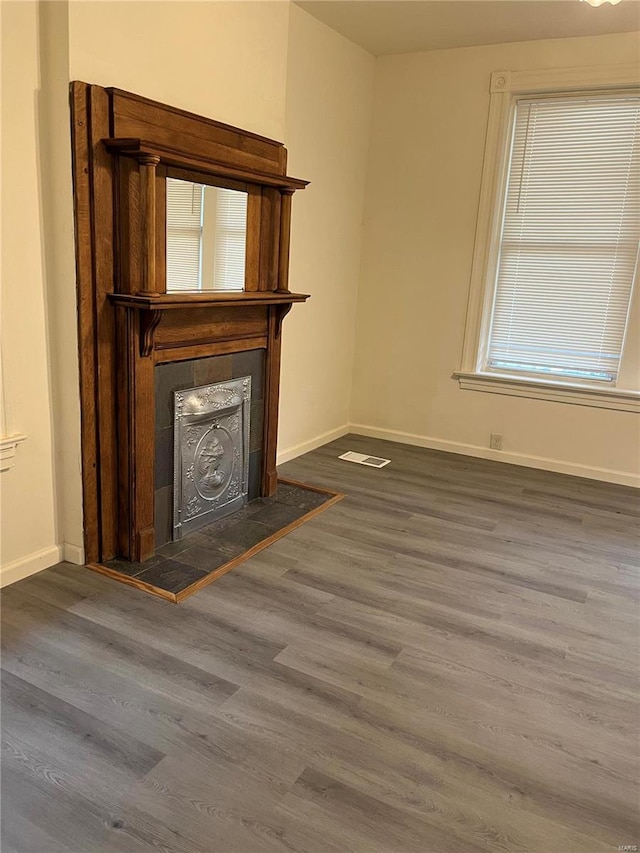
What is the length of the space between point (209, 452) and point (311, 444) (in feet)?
5.06

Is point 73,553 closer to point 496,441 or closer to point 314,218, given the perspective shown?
point 314,218

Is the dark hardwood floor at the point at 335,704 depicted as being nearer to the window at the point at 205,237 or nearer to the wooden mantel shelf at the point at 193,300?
the wooden mantel shelf at the point at 193,300

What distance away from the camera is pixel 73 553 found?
8.77 ft

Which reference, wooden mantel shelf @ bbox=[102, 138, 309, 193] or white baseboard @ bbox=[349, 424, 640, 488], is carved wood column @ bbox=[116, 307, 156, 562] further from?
white baseboard @ bbox=[349, 424, 640, 488]

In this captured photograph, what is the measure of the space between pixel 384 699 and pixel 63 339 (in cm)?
174

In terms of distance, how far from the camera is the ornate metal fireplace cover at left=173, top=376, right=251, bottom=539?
2.89 meters

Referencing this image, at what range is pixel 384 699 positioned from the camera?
1973mm

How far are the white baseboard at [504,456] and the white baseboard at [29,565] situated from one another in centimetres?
278

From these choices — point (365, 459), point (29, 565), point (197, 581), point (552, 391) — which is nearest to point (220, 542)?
point (197, 581)

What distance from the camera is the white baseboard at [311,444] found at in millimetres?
4203

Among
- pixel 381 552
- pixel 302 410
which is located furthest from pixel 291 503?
pixel 302 410

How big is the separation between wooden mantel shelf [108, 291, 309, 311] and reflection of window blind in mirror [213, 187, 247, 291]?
0.09m

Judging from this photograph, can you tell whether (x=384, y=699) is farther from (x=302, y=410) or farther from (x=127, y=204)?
(x=302, y=410)

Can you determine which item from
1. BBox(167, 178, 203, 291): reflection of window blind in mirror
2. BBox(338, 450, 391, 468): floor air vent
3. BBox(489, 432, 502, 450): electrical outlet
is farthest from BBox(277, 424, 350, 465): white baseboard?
BBox(167, 178, 203, 291): reflection of window blind in mirror
